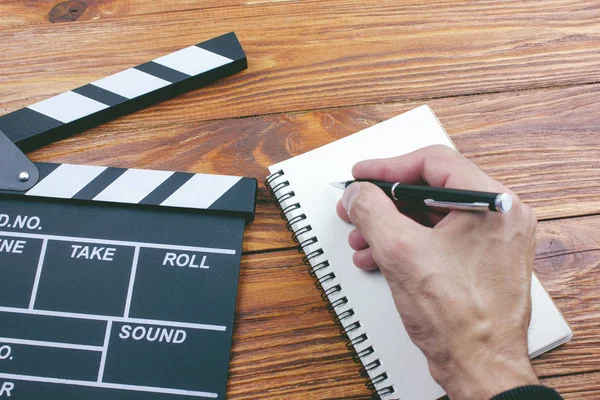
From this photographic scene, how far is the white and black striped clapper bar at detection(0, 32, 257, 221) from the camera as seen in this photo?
0.75 meters

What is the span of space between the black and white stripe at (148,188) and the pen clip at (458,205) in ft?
0.94

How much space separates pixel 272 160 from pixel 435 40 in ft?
1.25

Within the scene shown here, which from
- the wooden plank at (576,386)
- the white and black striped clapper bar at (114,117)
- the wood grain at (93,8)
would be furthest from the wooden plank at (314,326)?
the wood grain at (93,8)

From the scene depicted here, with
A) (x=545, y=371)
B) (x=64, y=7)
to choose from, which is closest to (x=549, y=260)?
(x=545, y=371)

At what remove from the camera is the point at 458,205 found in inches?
22.1

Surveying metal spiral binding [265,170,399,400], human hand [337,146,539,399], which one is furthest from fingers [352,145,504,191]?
metal spiral binding [265,170,399,400]

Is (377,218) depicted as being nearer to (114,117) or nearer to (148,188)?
(148,188)

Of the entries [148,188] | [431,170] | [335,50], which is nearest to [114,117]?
[148,188]

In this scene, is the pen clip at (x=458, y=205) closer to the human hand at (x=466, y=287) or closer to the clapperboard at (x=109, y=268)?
the human hand at (x=466, y=287)

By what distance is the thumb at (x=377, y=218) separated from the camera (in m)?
0.57

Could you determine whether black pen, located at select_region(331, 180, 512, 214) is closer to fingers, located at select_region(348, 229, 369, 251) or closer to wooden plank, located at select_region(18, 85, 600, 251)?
fingers, located at select_region(348, 229, 369, 251)

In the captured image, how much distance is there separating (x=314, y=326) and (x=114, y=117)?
0.49m

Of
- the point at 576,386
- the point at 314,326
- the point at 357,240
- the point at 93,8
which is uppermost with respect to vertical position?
the point at 93,8

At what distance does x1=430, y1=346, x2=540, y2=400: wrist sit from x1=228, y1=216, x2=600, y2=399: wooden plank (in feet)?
0.57
